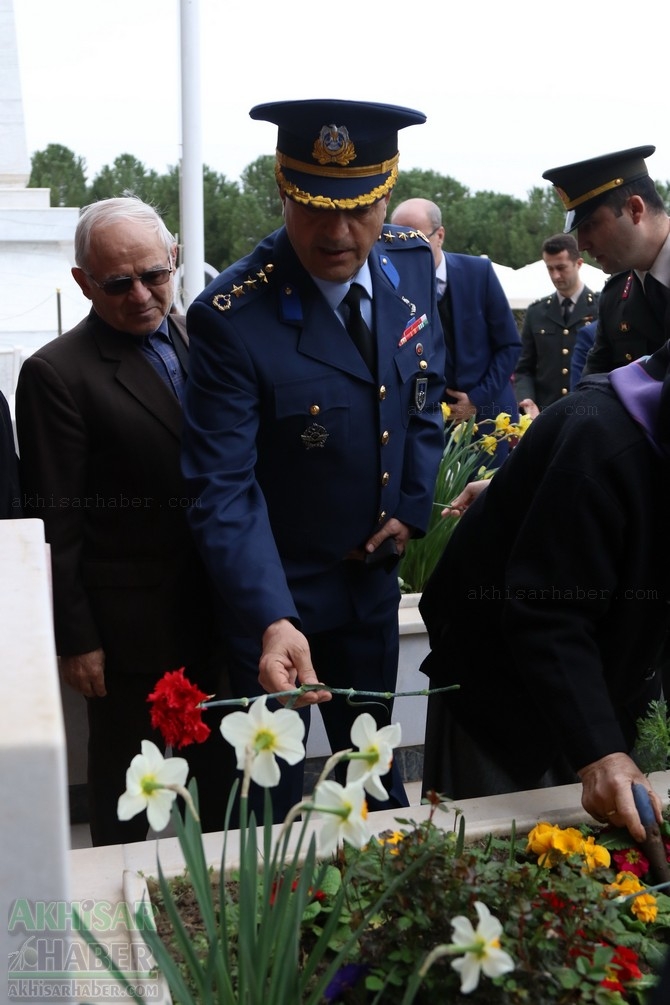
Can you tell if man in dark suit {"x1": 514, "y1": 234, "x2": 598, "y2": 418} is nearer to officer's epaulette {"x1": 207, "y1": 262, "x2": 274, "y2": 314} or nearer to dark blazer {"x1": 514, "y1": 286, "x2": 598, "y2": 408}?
dark blazer {"x1": 514, "y1": 286, "x2": 598, "y2": 408}

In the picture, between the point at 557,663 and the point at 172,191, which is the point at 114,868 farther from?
the point at 172,191

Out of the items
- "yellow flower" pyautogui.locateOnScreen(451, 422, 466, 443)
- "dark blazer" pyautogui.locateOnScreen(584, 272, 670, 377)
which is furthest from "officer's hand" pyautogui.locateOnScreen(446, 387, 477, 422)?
"dark blazer" pyautogui.locateOnScreen(584, 272, 670, 377)

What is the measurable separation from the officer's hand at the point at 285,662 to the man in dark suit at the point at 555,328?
553cm

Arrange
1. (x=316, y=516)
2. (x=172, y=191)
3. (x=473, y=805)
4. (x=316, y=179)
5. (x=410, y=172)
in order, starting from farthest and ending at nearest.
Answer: (x=410, y=172), (x=172, y=191), (x=316, y=516), (x=316, y=179), (x=473, y=805)

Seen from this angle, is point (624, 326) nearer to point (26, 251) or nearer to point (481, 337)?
point (481, 337)

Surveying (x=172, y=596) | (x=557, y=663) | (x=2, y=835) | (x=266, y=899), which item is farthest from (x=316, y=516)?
(x=2, y=835)

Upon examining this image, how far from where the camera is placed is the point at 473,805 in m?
2.01

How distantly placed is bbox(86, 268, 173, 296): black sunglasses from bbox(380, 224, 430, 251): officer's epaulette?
0.57 meters

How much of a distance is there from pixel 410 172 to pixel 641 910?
114 ft

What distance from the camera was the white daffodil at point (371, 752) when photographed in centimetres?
127

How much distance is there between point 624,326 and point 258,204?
2950cm

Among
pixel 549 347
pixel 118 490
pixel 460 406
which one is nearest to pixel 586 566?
pixel 118 490

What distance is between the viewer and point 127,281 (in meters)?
2.75

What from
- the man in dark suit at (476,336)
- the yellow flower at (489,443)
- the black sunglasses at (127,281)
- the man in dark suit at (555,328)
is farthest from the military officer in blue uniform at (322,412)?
the man in dark suit at (555,328)
